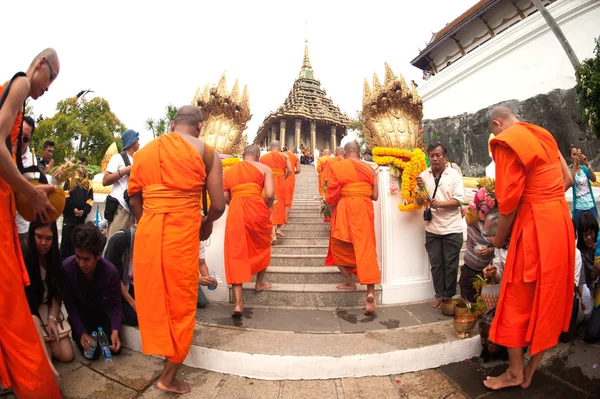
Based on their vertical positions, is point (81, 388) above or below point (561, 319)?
below

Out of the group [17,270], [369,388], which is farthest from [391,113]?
[17,270]

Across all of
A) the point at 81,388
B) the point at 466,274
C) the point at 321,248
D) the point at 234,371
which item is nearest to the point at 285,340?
the point at 234,371

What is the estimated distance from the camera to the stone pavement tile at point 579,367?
247 cm

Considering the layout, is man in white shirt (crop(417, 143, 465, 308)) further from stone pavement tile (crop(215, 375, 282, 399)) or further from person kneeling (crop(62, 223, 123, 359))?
person kneeling (crop(62, 223, 123, 359))

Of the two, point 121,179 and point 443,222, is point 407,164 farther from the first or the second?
point 121,179

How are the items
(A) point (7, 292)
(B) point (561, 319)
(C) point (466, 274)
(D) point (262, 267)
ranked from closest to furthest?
Result: 1. (A) point (7, 292)
2. (B) point (561, 319)
3. (C) point (466, 274)
4. (D) point (262, 267)

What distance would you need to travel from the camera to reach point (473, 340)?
288cm

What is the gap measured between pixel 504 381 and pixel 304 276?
7.76 feet

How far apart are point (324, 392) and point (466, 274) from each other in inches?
82.1

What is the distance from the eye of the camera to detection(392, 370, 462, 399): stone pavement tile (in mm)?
2365

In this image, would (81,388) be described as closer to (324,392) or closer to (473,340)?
(324,392)

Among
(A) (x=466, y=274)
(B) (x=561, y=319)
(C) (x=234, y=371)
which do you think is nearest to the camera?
(B) (x=561, y=319)

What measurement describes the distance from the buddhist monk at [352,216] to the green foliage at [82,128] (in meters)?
27.3

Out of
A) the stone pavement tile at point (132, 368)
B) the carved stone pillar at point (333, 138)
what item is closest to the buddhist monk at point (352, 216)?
the stone pavement tile at point (132, 368)
